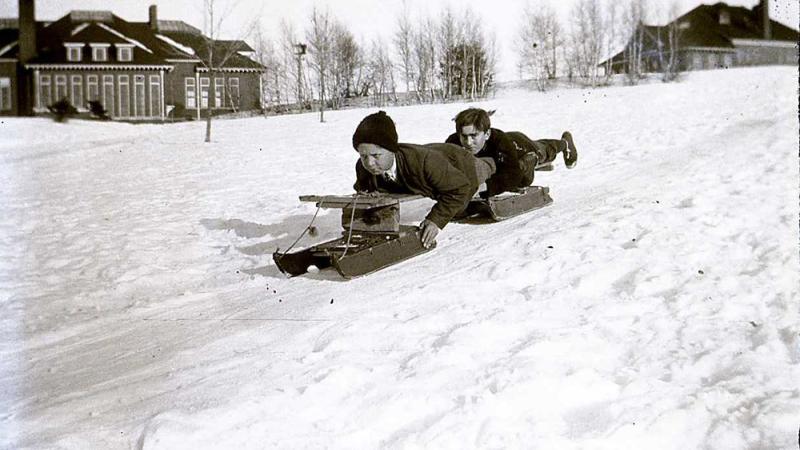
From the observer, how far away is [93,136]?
42.6 feet

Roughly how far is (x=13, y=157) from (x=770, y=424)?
10.9 metres

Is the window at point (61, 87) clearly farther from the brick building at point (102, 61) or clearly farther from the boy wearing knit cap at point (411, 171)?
the boy wearing knit cap at point (411, 171)

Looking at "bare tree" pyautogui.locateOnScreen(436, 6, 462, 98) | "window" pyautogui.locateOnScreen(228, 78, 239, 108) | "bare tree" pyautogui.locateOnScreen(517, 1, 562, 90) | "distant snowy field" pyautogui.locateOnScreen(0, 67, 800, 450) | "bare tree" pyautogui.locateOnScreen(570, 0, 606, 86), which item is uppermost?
"bare tree" pyautogui.locateOnScreen(570, 0, 606, 86)

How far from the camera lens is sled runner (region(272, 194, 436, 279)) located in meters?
3.91

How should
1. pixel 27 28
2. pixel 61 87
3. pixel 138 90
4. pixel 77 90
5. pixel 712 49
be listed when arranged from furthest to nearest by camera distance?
pixel 712 49 < pixel 138 90 < pixel 77 90 < pixel 61 87 < pixel 27 28

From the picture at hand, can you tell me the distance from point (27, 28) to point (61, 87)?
100 inches

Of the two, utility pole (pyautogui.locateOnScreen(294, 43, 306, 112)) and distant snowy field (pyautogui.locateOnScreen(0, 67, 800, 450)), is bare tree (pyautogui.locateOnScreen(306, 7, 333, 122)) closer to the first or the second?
utility pole (pyautogui.locateOnScreen(294, 43, 306, 112))

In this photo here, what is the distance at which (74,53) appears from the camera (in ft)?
20.3

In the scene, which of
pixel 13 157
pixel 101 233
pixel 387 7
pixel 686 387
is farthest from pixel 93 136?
pixel 686 387

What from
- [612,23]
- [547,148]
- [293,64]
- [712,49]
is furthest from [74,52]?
[712,49]

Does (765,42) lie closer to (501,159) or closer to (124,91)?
(501,159)

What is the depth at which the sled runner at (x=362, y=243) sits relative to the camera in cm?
391

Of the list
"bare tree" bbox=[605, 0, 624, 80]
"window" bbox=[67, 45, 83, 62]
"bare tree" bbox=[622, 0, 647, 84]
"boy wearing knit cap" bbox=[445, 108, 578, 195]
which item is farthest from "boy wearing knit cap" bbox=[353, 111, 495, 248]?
"bare tree" bbox=[622, 0, 647, 84]

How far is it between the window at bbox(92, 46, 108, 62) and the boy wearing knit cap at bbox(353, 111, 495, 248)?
3.97m
